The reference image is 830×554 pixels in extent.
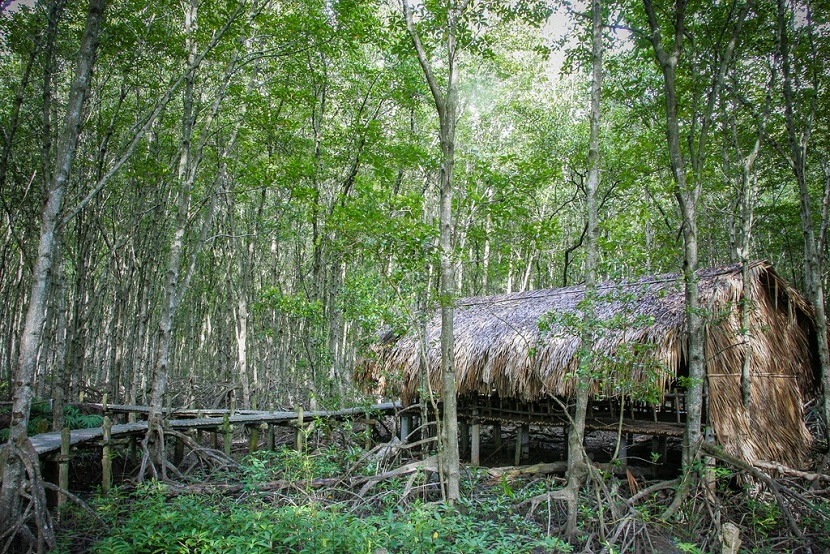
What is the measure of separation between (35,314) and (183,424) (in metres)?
4.68

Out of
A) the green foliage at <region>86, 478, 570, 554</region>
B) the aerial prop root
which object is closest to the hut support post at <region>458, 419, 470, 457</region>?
the green foliage at <region>86, 478, 570, 554</region>

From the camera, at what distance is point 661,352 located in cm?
631

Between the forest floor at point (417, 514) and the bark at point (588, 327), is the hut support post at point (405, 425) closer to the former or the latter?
the forest floor at point (417, 514)

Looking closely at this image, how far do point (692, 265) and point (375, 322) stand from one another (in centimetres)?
375

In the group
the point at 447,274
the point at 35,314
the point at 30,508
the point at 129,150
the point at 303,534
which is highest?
the point at 129,150

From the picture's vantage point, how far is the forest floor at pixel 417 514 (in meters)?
4.22

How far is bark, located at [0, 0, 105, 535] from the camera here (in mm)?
4473

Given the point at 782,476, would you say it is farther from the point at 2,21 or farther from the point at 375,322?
the point at 2,21

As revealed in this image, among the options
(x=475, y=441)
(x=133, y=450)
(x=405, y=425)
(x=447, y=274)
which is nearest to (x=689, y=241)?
(x=447, y=274)

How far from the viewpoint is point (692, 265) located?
561 cm

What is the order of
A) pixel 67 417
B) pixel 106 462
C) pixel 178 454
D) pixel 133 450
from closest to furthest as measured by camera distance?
1. pixel 106 462
2. pixel 133 450
3. pixel 178 454
4. pixel 67 417

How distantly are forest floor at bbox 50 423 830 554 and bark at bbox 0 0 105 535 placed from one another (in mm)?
681

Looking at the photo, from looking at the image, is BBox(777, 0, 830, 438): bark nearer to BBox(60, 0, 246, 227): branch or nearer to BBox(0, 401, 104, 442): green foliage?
BBox(60, 0, 246, 227): branch

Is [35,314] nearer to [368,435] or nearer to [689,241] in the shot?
[368,435]
